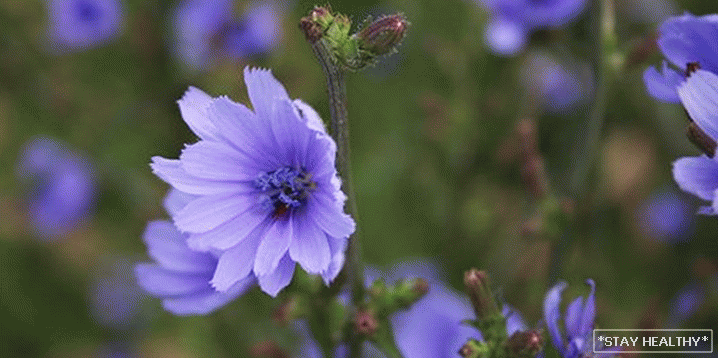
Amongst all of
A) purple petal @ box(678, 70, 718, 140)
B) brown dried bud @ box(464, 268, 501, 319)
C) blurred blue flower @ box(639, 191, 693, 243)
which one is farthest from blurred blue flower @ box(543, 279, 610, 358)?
blurred blue flower @ box(639, 191, 693, 243)

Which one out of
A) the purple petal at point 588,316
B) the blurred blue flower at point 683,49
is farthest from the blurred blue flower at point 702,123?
the purple petal at point 588,316

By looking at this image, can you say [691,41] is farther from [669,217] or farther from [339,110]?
[669,217]

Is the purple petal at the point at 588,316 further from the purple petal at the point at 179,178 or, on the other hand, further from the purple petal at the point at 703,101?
the purple petal at the point at 179,178

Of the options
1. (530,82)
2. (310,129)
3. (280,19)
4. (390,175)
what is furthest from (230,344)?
(310,129)

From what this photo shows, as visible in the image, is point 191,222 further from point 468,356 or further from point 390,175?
point 390,175

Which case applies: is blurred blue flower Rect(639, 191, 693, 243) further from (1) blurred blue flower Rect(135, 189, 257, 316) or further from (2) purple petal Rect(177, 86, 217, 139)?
(2) purple petal Rect(177, 86, 217, 139)

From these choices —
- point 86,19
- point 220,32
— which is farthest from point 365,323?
point 86,19
